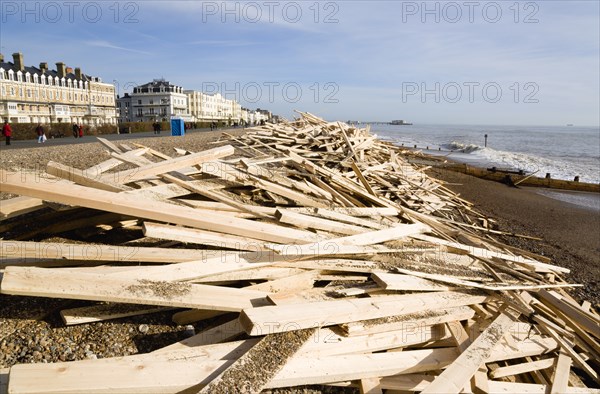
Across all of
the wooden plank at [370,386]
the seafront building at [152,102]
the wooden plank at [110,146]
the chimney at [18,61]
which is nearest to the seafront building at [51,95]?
the chimney at [18,61]

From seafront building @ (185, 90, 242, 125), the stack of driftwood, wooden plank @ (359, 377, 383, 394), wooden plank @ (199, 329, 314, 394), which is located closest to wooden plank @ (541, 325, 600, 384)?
the stack of driftwood

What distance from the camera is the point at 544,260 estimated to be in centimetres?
601

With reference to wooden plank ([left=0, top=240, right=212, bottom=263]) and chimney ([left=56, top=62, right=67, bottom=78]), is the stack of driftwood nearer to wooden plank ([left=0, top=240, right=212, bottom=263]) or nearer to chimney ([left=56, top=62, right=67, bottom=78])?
wooden plank ([left=0, top=240, right=212, bottom=263])

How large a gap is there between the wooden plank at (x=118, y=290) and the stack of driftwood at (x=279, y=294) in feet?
0.04

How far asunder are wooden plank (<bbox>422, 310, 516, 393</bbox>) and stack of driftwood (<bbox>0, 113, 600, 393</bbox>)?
0.04 ft

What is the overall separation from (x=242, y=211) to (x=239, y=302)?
1.46 metres

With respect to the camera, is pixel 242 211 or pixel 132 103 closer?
pixel 242 211

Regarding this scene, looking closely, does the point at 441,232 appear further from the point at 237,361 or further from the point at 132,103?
the point at 132,103

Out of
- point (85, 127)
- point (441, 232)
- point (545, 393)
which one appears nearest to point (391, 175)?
point (441, 232)

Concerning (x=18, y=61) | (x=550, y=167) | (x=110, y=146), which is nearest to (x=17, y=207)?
(x=110, y=146)

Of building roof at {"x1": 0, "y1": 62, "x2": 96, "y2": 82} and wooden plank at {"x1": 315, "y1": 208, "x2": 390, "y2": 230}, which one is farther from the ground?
building roof at {"x1": 0, "y1": 62, "x2": 96, "y2": 82}

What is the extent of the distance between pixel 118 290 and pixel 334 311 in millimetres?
1595

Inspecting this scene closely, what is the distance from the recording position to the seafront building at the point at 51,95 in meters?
61.2

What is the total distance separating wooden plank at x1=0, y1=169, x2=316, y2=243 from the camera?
8.47 feet
